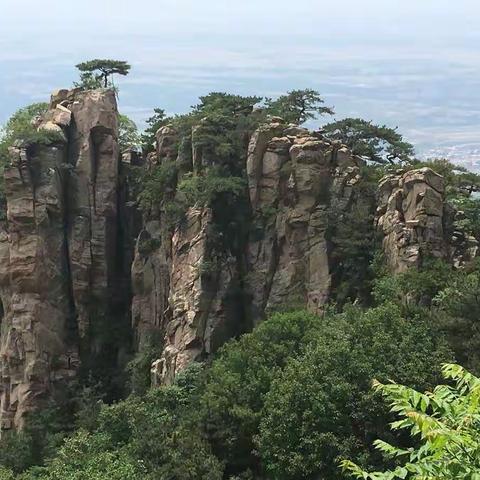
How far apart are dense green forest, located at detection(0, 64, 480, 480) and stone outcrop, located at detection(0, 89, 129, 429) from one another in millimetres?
2170

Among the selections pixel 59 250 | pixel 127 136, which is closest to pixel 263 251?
pixel 59 250

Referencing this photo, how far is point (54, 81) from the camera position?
192 m

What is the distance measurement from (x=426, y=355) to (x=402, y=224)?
6475mm

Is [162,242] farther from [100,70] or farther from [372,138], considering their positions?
[100,70]

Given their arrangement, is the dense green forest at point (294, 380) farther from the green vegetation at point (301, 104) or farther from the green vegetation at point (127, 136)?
the green vegetation at point (127, 136)

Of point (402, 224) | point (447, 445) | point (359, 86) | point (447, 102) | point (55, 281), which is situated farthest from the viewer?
point (359, 86)

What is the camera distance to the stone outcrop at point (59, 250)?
95.0 ft

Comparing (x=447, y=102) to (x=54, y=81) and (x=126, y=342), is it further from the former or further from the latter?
(x=126, y=342)

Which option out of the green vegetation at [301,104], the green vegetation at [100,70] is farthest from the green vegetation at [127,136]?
the green vegetation at [301,104]

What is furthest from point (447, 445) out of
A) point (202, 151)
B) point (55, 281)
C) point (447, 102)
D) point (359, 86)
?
point (359, 86)

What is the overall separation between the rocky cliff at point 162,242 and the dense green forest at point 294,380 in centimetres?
59

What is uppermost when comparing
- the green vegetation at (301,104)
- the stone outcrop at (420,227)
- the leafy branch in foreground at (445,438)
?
the green vegetation at (301,104)

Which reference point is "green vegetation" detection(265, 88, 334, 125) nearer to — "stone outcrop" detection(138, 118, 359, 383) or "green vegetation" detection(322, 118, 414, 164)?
"green vegetation" detection(322, 118, 414, 164)

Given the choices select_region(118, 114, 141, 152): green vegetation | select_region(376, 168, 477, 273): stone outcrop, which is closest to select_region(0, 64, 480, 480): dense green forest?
select_region(376, 168, 477, 273): stone outcrop
